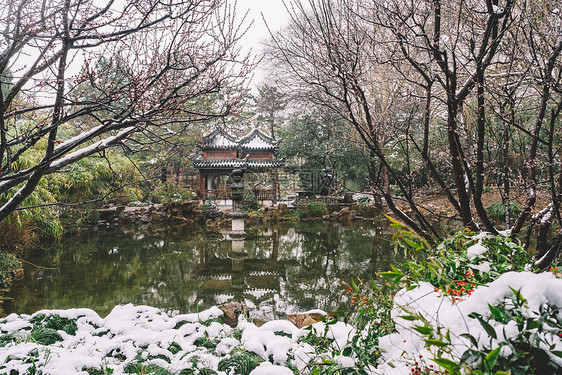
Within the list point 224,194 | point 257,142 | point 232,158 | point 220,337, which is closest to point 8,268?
point 220,337

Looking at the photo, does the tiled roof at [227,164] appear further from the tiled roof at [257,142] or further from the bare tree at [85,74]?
the bare tree at [85,74]

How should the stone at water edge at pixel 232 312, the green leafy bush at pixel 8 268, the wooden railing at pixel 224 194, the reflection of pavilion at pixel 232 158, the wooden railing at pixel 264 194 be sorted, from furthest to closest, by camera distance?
the wooden railing at pixel 264 194 → the reflection of pavilion at pixel 232 158 → the wooden railing at pixel 224 194 → the green leafy bush at pixel 8 268 → the stone at water edge at pixel 232 312

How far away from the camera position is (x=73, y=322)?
2.76m

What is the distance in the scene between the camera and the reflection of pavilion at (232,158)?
1508cm

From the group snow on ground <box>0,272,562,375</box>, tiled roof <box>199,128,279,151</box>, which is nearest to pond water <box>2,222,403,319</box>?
snow on ground <box>0,272,562,375</box>

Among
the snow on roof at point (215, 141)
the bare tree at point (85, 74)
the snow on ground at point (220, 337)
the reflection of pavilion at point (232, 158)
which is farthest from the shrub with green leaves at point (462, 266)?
the snow on roof at point (215, 141)

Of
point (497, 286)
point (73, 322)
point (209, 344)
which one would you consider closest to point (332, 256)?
point (209, 344)

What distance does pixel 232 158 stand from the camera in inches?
626

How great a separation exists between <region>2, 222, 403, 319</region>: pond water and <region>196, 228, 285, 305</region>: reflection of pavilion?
0.02 metres

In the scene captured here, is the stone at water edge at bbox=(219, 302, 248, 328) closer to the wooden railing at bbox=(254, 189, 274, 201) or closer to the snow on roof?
the wooden railing at bbox=(254, 189, 274, 201)

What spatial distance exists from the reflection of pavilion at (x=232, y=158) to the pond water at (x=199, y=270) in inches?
252

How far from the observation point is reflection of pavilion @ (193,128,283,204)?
15.1 metres

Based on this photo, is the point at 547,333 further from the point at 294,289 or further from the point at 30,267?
the point at 30,267

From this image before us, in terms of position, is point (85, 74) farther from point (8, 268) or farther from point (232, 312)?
point (8, 268)
